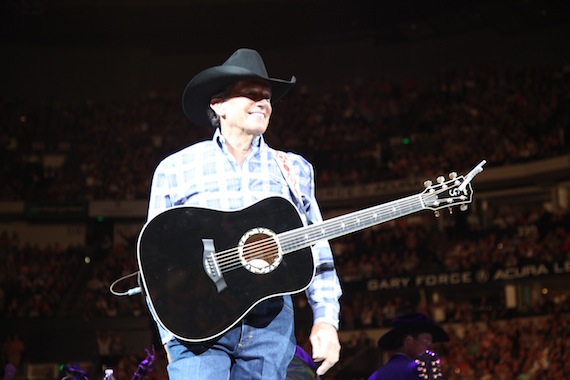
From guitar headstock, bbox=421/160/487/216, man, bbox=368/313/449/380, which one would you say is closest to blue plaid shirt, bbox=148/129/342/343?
guitar headstock, bbox=421/160/487/216

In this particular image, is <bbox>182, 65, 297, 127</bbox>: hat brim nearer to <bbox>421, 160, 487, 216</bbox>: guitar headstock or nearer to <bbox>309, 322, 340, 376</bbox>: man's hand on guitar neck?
<bbox>421, 160, 487, 216</bbox>: guitar headstock

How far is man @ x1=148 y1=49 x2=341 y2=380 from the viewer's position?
2.98 metres

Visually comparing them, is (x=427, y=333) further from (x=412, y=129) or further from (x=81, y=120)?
(x=81, y=120)

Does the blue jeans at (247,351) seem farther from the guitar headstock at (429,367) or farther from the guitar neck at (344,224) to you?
the guitar headstock at (429,367)

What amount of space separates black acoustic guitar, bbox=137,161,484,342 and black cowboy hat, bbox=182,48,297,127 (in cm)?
51

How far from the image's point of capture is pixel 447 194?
130 inches

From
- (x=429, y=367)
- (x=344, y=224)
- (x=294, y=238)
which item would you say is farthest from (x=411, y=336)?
(x=294, y=238)

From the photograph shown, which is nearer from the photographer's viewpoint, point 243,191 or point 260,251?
point 260,251

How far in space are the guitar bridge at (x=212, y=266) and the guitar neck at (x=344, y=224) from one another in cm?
24

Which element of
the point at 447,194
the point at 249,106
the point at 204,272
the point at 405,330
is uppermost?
the point at 249,106

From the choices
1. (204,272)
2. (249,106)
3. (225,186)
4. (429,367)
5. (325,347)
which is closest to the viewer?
(204,272)

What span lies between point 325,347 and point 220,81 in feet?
3.51

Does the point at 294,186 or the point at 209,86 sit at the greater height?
the point at 209,86

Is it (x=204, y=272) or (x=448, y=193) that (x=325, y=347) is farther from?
(x=448, y=193)
